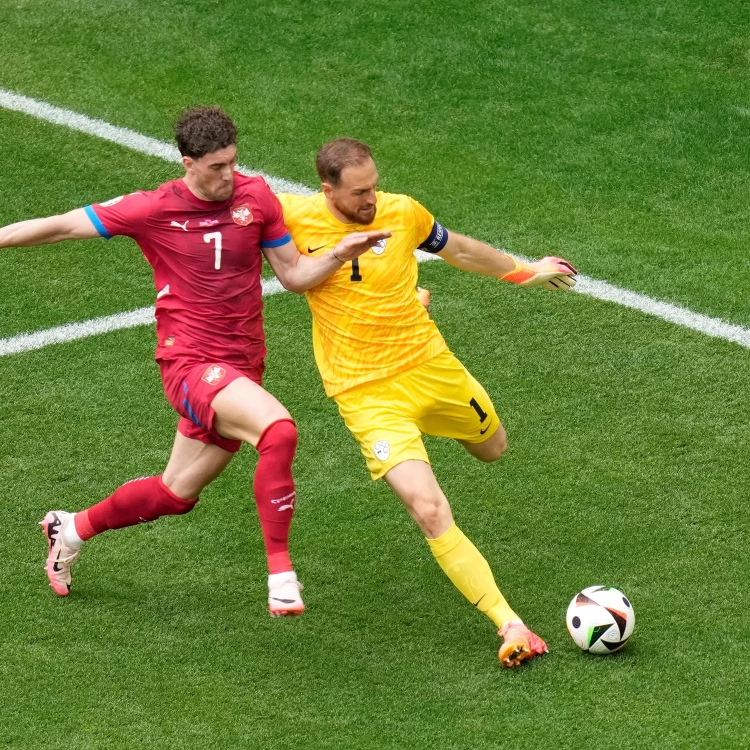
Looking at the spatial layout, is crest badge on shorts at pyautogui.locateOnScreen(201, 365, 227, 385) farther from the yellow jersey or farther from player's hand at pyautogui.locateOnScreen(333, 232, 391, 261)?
player's hand at pyautogui.locateOnScreen(333, 232, 391, 261)

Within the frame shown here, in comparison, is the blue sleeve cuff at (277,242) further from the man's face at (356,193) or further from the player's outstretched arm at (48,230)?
the player's outstretched arm at (48,230)

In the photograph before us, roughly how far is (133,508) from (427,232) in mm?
1916

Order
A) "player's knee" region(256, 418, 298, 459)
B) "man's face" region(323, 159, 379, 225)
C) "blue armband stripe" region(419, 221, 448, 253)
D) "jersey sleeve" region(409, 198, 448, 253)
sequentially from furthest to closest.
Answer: "blue armband stripe" region(419, 221, 448, 253)
"jersey sleeve" region(409, 198, 448, 253)
"man's face" region(323, 159, 379, 225)
"player's knee" region(256, 418, 298, 459)

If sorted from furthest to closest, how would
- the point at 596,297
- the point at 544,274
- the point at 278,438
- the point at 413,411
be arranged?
the point at 596,297
the point at 544,274
the point at 413,411
the point at 278,438

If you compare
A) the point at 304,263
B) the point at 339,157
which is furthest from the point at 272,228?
the point at 339,157

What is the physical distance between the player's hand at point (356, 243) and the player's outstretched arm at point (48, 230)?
109cm

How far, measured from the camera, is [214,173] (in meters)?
5.87

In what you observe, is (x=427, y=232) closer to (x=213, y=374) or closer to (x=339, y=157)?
(x=339, y=157)

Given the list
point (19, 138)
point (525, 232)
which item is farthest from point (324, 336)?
point (19, 138)

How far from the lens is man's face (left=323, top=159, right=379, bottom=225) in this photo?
233 inches

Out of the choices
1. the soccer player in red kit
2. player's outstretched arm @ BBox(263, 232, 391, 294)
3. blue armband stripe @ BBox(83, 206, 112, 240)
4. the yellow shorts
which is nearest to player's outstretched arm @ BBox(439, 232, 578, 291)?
the yellow shorts

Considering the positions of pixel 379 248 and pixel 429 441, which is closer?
pixel 379 248

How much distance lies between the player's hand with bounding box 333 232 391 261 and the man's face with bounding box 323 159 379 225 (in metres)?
0.25

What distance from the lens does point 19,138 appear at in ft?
35.9
